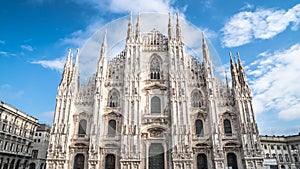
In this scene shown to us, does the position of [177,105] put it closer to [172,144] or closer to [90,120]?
[172,144]

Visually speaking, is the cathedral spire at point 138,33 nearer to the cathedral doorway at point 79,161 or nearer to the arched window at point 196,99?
the arched window at point 196,99

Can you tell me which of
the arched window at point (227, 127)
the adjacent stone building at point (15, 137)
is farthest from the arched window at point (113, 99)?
the adjacent stone building at point (15, 137)

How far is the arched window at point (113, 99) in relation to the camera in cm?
3246

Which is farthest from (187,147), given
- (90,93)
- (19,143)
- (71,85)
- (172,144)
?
(19,143)

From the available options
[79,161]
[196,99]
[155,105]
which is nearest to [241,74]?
[196,99]

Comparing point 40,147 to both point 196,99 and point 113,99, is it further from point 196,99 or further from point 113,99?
point 196,99

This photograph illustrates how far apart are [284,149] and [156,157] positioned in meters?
34.7

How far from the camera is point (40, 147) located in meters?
46.6

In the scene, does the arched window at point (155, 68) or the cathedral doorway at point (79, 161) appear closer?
the cathedral doorway at point (79, 161)

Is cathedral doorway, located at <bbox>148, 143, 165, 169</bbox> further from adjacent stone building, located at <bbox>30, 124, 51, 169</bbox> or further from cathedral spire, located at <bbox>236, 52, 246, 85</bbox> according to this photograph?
adjacent stone building, located at <bbox>30, 124, 51, 169</bbox>

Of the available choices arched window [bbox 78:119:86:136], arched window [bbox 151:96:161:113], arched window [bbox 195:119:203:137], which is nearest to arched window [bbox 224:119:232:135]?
arched window [bbox 195:119:203:137]

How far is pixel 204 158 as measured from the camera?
97.5 feet

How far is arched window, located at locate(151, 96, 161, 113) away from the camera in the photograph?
32.3 metres

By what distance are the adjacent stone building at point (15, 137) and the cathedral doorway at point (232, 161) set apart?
32.8 m
